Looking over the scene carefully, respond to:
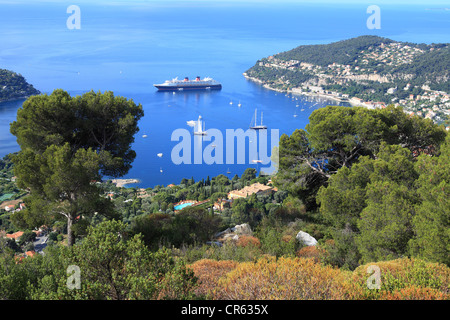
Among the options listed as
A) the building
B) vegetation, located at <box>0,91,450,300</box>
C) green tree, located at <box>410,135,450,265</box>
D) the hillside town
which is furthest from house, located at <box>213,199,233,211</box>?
the hillside town

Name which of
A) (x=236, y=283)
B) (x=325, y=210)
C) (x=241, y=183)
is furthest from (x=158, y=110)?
(x=236, y=283)

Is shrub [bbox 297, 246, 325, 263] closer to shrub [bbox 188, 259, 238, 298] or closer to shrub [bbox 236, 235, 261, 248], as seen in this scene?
shrub [bbox 236, 235, 261, 248]

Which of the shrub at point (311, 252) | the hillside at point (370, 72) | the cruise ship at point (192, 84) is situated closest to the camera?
the shrub at point (311, 252)

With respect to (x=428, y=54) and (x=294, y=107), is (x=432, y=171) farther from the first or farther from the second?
(x=428, y=54)

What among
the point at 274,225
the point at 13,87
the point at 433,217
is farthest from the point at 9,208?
the point at 13,87

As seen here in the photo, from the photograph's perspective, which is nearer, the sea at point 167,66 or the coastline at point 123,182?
the coastline at point 123,182

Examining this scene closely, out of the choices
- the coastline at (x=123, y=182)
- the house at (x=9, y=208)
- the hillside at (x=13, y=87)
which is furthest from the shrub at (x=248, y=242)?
the hillside at (x=13, y=87)

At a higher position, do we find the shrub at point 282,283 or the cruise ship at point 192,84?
the cruise ship at point 192,84

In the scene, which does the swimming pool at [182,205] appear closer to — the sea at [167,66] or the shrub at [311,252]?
the sea at [167,66]
